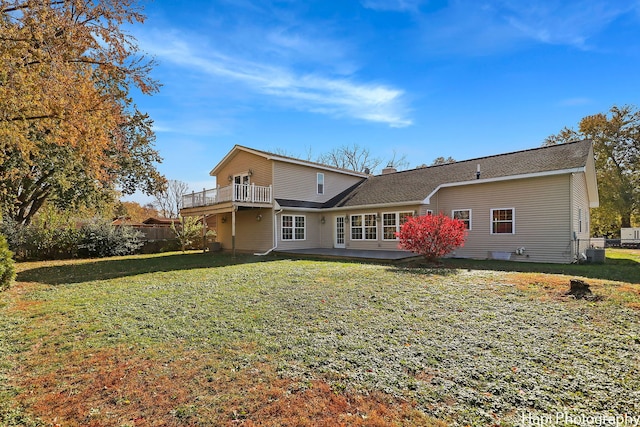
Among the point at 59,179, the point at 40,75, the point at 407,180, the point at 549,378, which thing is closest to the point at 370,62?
the point at 407,180

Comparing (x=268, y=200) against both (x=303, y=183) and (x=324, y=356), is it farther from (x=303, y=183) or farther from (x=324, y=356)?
(x=324, y=356)

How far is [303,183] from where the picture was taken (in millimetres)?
18547

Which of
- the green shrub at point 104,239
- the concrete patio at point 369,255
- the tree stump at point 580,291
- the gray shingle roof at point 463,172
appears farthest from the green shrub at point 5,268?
the gray shingle roof at point 463,172

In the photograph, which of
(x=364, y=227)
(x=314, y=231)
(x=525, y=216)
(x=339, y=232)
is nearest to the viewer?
(x=525, y=216)

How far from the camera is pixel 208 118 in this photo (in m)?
15.9

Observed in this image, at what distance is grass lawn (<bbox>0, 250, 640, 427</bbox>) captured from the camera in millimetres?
2812

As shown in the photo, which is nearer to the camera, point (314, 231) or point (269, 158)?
point (269, 158)

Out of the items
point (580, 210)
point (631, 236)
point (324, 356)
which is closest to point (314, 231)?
point (580, 210)

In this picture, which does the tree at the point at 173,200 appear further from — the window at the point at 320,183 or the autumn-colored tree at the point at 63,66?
the autumn-colored tree at the point at 63,66

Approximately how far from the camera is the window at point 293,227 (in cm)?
1747

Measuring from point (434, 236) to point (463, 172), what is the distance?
21.5ft

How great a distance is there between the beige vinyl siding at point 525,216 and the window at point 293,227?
8.07 m

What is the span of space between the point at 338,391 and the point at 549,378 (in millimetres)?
2194

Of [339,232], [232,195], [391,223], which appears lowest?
[339,232]
